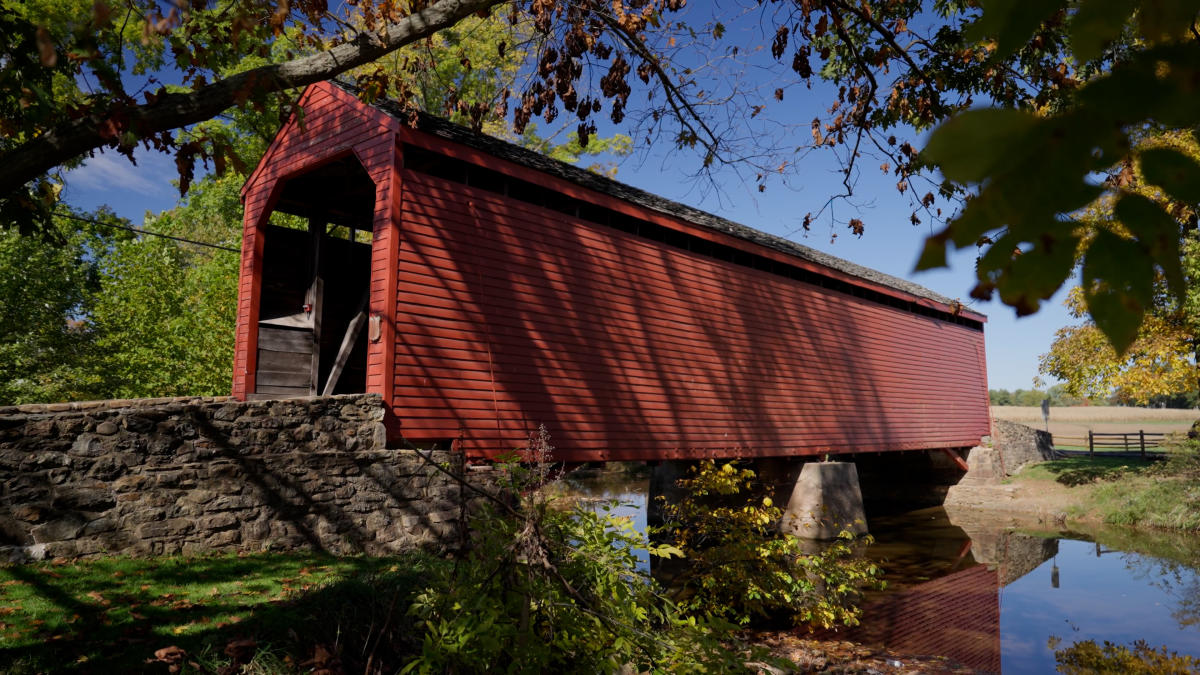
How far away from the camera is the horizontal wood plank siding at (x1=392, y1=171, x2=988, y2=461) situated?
29.1ft

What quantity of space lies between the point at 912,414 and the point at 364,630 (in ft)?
55.6

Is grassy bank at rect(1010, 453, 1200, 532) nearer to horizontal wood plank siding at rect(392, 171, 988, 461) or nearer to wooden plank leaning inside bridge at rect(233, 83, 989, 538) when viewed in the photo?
horizontal wood plank siding at rect(392, 171, 988, 461)

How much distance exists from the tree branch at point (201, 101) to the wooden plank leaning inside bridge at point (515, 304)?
4.37m

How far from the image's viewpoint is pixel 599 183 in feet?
36.5

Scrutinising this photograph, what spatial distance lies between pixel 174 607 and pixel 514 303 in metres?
5.49

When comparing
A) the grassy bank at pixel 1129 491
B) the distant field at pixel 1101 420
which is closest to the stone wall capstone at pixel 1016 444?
the grassy bank at pixel 1129 491

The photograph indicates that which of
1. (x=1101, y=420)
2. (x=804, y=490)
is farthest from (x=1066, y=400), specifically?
(x=804, y=490)

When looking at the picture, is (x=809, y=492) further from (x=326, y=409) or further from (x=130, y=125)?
(x=130, y=125)

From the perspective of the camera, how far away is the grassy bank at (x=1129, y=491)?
16.5 metres

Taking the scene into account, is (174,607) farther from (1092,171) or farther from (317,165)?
(317,165)

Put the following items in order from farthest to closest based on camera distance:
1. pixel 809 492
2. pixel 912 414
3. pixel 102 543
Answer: pixel 912 414 < pixel 809 492 < pixel 102 543

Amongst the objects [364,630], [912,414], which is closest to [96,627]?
[364,630]

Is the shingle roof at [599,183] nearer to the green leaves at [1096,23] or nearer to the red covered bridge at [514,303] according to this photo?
the red covered bridge at [514,303]

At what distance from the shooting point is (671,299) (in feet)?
39.5
